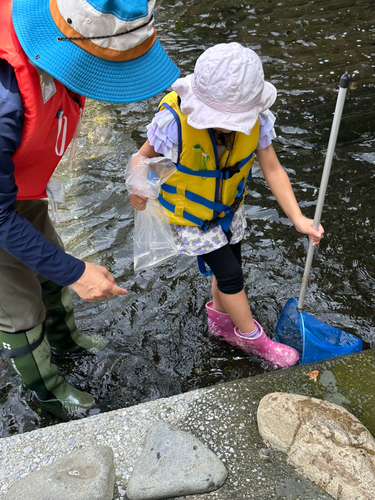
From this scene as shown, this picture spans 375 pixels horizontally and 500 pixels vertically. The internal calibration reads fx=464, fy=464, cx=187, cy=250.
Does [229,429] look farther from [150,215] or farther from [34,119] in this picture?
[34,119]

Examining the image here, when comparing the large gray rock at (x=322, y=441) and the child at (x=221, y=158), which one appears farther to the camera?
the child at (x=221, y=158)

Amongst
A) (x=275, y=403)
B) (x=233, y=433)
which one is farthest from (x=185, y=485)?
(x=275, y=403)

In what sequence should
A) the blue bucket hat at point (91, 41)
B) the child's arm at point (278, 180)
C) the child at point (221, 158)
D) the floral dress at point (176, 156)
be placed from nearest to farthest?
the blue bucket hat at point (91, 41) → the child at point (221, 158) → the floral dress at point (176, 156) → the child's arm at point (278, 180)

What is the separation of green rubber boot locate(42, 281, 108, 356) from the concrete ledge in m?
0.85

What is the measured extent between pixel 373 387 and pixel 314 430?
44 cm

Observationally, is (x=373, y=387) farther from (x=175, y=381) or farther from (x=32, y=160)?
(x=32, y=160)

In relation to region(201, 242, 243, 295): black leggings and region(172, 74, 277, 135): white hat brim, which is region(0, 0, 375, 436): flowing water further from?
region(172, 74, 277, 135): white hat brim

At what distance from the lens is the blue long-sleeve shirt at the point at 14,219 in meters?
1.60

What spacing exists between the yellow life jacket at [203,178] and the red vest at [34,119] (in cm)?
54

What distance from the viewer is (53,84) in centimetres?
174

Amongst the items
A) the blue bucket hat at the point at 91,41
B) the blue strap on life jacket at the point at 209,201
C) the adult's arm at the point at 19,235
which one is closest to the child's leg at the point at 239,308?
the blue strap on life jacket at the point at 209,201

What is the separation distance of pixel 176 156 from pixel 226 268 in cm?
67

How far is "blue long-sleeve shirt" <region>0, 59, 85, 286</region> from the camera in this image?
160cm

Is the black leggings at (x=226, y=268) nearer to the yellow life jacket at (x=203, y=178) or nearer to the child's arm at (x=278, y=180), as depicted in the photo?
the yellow life jacket at (x=203, y=178)
